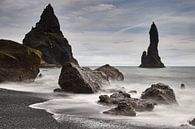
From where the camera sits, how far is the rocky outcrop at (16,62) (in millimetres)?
49125

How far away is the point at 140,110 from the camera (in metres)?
26.3

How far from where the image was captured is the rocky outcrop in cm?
4912

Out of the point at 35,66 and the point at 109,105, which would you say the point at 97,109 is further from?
the point at 35,66

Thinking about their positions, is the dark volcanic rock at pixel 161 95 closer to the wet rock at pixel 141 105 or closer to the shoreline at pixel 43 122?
the wet rock at pixel 141 105

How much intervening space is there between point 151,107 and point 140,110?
1461mm

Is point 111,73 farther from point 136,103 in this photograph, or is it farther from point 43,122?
point 43,122

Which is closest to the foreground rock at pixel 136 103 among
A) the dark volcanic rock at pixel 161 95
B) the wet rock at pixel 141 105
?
the wet rock at pixel 141 105

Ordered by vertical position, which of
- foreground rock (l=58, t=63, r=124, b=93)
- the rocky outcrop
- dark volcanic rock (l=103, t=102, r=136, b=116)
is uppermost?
the rocky outcrop

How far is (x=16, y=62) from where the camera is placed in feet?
168

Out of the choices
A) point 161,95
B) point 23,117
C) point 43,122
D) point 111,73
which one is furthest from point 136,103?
point 111,73

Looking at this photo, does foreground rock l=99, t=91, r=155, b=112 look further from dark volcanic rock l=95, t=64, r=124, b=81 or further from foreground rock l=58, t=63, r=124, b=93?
dark volcanic rock l=95, t=64, r=124, b=81

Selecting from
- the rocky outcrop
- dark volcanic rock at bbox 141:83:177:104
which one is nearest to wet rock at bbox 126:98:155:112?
dark volcanic rock at bbox 141:83:177:104

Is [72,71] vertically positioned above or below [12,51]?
below

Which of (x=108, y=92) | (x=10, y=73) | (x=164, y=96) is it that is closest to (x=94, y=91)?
(x=108, y=92)
